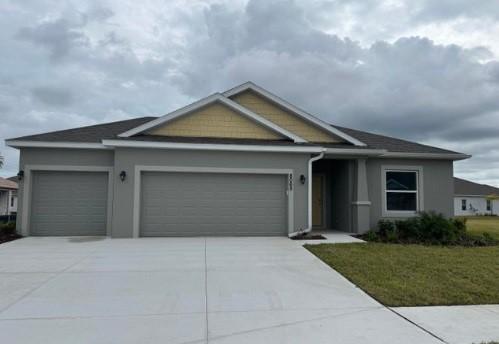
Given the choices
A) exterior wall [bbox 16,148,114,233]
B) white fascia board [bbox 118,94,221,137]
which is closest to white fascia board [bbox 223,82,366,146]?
white fascia board [bbox 118,94,221,137]

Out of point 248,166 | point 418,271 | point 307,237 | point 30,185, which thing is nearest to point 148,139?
point 248,166

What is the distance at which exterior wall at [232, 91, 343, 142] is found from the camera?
12.9 m

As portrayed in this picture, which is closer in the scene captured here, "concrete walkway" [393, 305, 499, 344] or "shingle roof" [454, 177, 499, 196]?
"concrete walkway" [393, 305, 499, 344]

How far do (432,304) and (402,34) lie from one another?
1277 cm

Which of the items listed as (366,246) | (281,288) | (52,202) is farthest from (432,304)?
(52,202)

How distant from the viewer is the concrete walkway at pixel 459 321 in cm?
375

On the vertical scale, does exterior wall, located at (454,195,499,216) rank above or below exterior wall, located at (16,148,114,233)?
below

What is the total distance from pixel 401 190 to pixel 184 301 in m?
10.3

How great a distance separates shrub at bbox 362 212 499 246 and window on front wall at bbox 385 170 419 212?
3.92ft

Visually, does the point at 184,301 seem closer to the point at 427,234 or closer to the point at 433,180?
the point at 427,234

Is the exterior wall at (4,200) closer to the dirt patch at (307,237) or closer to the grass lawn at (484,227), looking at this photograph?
the dirt patch at (307,237)

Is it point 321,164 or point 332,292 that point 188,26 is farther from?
point 332,292

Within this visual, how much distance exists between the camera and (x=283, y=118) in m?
13.1

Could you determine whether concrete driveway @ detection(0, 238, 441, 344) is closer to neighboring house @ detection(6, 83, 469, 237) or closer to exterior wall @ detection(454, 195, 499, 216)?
neighboring house @ detection(6, 83, 469, 237)
